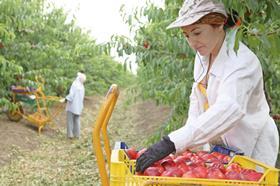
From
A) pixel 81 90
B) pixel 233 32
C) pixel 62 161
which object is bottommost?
pixel 62 161

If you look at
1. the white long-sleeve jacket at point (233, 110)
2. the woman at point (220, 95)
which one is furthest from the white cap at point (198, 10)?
the white long-sleeve jacket at point (233, 110)

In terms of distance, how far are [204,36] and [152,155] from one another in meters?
0.63

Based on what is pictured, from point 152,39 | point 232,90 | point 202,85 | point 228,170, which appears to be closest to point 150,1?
point 152,39

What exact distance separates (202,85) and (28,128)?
8384 mm

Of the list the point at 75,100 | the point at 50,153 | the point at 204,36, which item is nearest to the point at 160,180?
the point at 204,36

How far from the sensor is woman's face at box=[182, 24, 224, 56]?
79.9 inches

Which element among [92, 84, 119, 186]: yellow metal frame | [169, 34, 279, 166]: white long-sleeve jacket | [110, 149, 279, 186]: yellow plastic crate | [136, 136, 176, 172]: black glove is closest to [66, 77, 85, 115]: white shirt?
[169, 34, 279, 166]: white long-sleeve jacket

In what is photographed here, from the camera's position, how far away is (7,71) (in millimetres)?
8844

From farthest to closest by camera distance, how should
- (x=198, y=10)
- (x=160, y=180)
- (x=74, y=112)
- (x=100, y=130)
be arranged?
(x=74, y=112)
(x=198, y=10)
(x=100, y=130)
(x=160, y=180)

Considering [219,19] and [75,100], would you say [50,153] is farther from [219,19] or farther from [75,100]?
[219,19]

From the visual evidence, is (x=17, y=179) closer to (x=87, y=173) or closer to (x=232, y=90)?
(x=87, y=173)

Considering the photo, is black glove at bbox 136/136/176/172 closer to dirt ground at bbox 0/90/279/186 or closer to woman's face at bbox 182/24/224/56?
woman's face at bbox 182/24/224/56

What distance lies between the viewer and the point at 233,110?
6.16 feet

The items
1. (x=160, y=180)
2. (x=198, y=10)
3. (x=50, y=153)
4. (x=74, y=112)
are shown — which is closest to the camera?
(x=160, y=180)
